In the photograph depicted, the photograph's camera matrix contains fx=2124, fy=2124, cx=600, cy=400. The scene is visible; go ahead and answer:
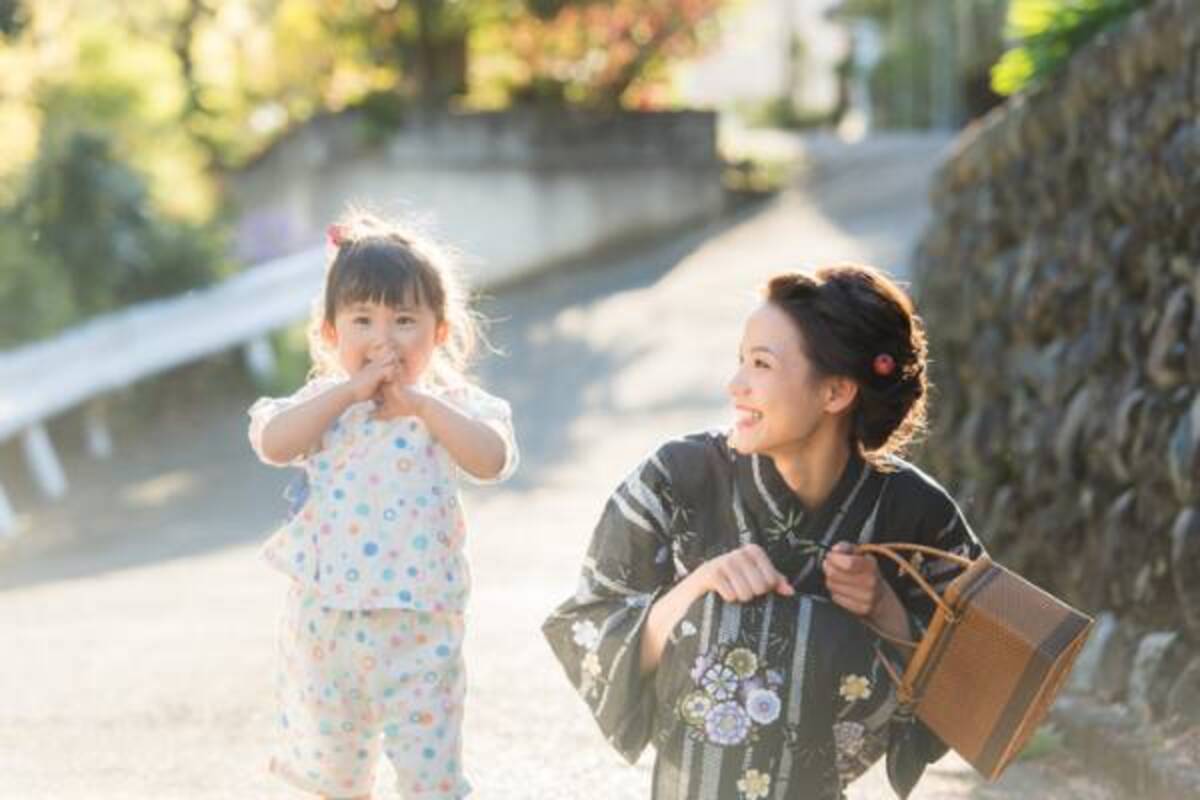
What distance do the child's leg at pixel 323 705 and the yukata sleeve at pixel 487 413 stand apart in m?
0.40

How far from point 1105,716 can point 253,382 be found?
9.81m

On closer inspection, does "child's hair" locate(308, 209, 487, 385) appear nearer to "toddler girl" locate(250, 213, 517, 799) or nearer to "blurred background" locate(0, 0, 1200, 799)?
"toddler girl" locate(250, 213, 517, 799)

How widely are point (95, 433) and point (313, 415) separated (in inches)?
370

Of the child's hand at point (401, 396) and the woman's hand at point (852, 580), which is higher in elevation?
the child's hand at point (401, 396)

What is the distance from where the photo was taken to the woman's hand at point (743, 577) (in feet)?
11.2

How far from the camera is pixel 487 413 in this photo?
4.12 metres

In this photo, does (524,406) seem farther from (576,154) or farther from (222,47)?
(222,47)

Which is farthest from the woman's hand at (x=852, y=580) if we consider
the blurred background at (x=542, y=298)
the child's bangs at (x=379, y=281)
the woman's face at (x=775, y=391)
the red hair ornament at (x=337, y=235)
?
the blurred background at (x=542, y=298)

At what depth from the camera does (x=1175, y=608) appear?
577 cm

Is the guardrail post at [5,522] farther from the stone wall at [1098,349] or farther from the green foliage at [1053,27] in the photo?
the green foliage at [1053,27]

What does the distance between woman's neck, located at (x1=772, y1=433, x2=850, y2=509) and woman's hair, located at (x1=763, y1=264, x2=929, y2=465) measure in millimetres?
79

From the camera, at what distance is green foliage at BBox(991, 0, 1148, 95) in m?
8.06

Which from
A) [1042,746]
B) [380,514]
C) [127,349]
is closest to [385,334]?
[380,514]

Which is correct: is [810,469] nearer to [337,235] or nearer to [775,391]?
[775,391]
